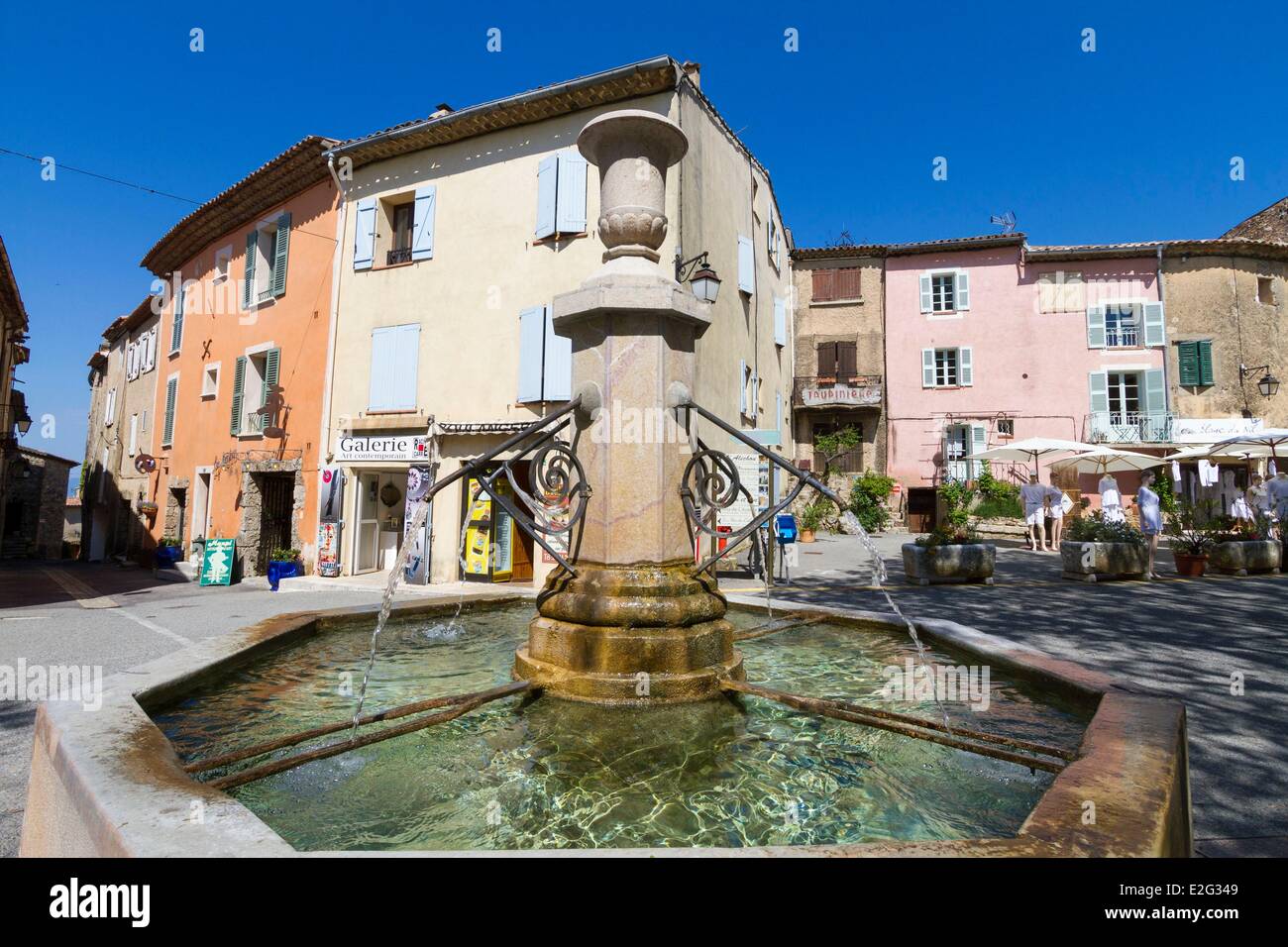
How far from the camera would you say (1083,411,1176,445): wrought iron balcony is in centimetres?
2378

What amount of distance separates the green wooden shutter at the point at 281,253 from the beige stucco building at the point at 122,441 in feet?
29.3

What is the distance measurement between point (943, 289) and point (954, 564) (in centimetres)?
1979

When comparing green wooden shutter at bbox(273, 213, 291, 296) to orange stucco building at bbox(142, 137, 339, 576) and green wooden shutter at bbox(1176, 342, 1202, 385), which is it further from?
green wooden shutter at bbox(1176, 342, 1202, 385)

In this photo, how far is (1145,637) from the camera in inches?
241

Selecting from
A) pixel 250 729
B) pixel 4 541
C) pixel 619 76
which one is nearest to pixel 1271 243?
pixel 619 76

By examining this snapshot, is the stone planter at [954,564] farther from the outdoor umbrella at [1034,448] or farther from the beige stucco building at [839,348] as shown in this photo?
the beige stucco building at [839,348]

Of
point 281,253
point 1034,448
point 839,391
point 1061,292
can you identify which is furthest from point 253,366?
point 1061,292

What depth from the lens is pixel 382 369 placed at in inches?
543

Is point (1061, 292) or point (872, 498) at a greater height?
point (1061, 292)

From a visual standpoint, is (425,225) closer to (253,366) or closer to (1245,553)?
(253,366)

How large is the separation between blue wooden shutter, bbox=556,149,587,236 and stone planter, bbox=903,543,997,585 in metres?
8.15
